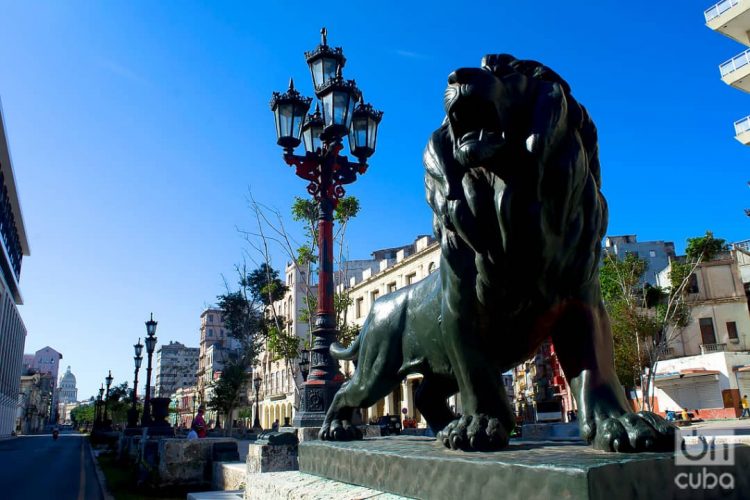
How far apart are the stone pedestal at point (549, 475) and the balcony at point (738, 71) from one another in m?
23.2

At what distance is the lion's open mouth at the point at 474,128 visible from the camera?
162 cm

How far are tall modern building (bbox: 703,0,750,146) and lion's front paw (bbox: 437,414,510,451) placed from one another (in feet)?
74.2

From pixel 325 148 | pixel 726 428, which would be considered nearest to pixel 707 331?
pixel 726 428

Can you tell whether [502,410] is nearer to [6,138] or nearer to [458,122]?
[458,122]

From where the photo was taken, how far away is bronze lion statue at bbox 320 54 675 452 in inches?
63.7

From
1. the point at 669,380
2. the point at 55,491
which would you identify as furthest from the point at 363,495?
the point at 669,380

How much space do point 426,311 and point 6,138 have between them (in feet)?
180

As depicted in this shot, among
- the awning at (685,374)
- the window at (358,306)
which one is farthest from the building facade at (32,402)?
the awning at (685,374)

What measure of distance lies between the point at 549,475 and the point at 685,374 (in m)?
31.2

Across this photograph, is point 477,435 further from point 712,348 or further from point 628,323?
point 712,348

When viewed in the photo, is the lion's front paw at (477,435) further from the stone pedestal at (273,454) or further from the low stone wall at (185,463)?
the low stone wall at (185,463)

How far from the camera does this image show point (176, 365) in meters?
123

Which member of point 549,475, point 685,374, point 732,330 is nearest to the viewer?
point 549,475

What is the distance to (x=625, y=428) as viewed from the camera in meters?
1.46
